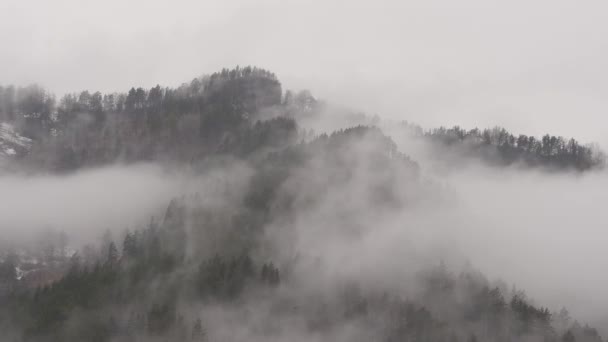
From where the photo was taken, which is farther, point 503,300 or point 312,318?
point 503,300

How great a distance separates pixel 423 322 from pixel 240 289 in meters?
53.3

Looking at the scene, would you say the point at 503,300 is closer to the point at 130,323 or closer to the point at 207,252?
the point at 207,252

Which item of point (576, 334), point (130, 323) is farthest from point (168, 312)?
point (576, 334)

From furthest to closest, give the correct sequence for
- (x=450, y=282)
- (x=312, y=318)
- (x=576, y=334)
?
(x=450, y=282) → (x=576, y=334) → (x=312, y=318)

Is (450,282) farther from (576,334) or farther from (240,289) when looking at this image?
(240,289)

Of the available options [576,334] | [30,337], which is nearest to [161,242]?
→ [30,337]

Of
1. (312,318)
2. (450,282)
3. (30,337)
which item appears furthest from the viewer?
(450,282)

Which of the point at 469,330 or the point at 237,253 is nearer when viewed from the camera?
the point at 469,330

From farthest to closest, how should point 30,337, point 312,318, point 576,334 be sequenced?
1. point 576,334
2. point 312,318
3. point 30,337

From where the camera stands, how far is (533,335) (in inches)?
6619

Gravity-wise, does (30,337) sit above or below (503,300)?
below

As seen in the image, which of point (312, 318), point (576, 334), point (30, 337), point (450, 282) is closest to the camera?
point (30, 337)

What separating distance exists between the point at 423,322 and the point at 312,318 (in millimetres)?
32007

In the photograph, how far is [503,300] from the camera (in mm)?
184500
